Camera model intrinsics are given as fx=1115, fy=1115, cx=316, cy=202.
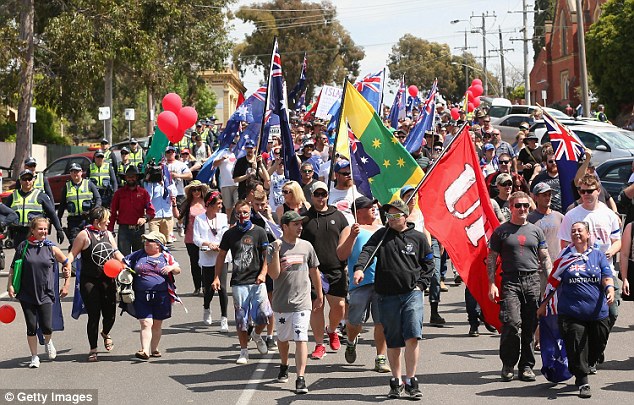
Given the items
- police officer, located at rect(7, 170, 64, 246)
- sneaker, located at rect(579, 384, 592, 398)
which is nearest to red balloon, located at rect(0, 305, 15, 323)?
police officer, located at rect(7, 170, 64, 246)

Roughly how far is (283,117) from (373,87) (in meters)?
12.0

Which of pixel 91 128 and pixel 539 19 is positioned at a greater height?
pixel 539 19

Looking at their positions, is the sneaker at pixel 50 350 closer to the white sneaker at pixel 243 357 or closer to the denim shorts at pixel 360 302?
the white sneaker at pixel 243 357

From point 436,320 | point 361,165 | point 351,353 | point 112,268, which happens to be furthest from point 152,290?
point 436,320

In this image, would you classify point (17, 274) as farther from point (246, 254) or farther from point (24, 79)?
point (24, 79)

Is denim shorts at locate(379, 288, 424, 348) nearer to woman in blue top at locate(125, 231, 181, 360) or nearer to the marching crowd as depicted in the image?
the marching crowd

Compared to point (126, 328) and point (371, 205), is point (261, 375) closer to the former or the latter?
point (371, 205)

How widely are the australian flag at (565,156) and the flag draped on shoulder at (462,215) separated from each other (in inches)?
85.0

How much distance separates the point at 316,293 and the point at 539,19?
10799 centimetres

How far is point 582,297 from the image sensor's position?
953 cm

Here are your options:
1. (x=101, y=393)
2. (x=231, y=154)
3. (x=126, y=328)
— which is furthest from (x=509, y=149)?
(x=101, y=393)

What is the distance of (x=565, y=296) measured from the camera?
961cm

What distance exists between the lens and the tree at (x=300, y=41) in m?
83.3

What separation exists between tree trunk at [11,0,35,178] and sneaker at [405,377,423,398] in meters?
25.8
